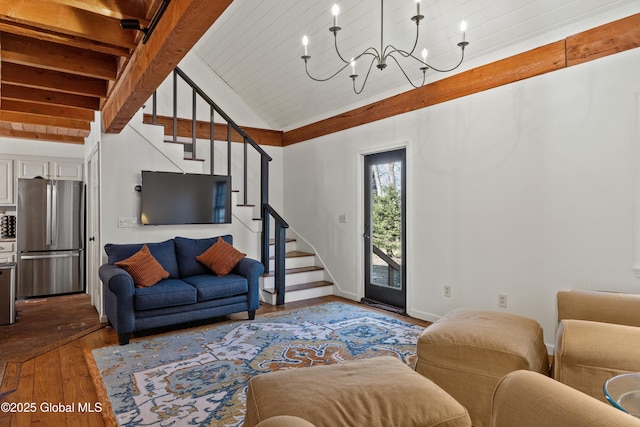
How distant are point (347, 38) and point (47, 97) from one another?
3.16m

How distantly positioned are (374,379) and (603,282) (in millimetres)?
2299

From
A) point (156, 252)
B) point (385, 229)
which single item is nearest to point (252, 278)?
point (156, 252)

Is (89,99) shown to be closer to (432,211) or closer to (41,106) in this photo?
(41,106)

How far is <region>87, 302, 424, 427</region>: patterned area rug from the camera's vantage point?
91.0 inches

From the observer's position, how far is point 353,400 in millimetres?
1489

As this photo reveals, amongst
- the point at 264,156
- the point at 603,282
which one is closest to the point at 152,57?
the point at 264,156

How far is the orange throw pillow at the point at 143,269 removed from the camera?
367 centimetres

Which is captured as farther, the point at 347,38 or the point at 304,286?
the point at 304,286

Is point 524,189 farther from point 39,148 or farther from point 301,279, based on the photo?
point 39,148

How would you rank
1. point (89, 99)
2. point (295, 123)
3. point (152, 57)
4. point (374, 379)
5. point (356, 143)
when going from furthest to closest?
point (295, 123), point (356, 143), point (89, 99), point (152, 57), point (374, 379)

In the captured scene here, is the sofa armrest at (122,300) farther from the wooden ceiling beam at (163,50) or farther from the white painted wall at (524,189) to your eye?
the white painted wall at (524,189)

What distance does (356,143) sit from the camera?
5090 millimetres

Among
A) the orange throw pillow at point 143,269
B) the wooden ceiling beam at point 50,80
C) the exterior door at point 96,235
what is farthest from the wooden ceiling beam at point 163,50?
the orange throw pillow at point 143,269

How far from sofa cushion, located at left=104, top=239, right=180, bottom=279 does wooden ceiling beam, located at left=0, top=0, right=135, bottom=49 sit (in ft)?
7.31
